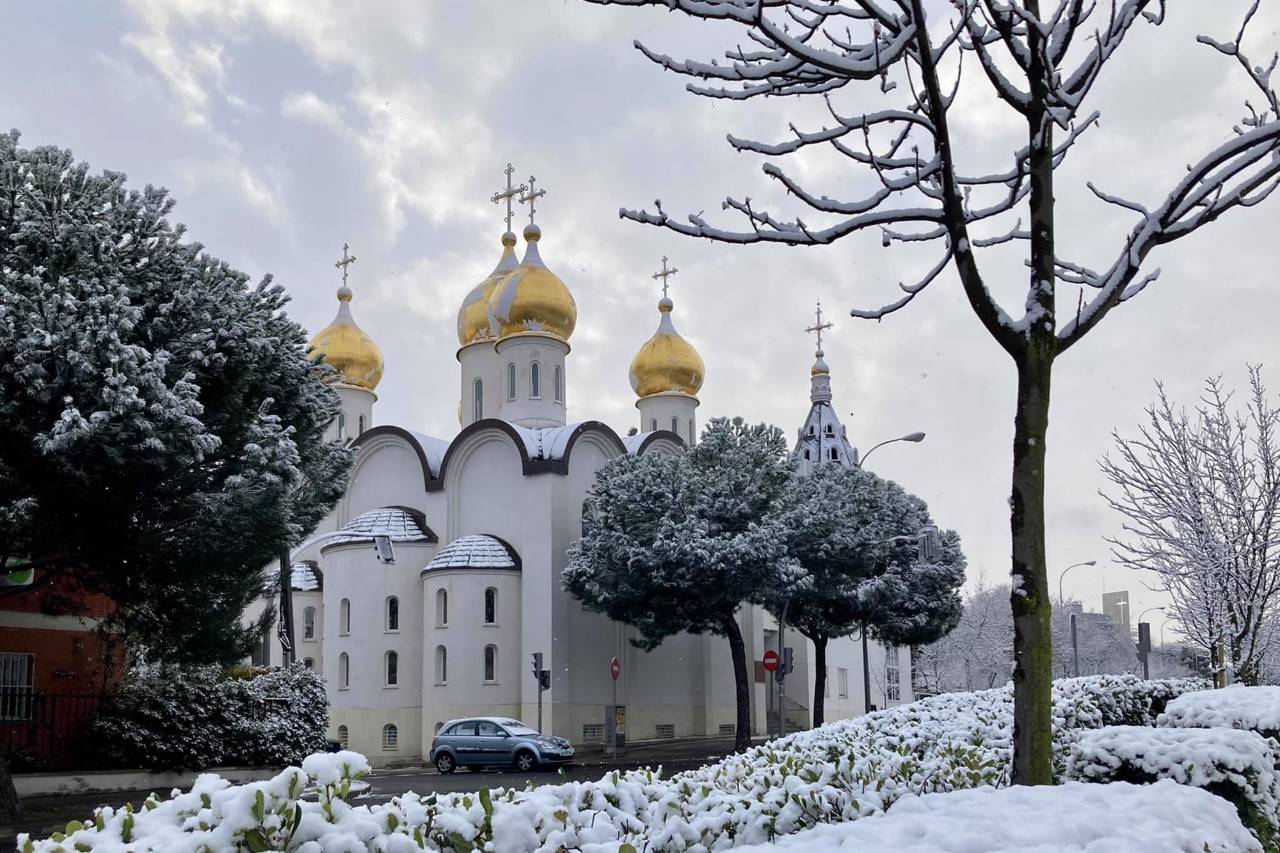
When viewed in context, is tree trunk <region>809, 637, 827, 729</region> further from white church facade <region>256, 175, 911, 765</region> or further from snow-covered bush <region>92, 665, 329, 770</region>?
snow-covered bush <region>92, 665, 329, 770</region>

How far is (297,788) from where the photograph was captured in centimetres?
398

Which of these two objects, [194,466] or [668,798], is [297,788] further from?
[194,466]

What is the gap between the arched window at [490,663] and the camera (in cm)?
3828

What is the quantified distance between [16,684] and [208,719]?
3.31 metres

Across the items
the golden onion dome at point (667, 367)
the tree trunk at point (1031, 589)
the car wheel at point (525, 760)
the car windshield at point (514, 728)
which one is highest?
the golden onion dome at point (667, 367)

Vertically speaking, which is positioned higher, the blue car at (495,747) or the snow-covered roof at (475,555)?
the snow-covered roof at (475,555)

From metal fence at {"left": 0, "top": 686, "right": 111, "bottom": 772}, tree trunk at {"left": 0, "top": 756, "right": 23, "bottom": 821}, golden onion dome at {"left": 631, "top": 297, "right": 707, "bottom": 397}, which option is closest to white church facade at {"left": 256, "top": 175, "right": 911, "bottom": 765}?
golden onion dome at {"left": 631, "top": 297, "right": 707, "bottom": 397}

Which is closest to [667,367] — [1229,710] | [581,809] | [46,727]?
[46,727]

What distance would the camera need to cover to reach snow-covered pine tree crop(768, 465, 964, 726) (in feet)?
114

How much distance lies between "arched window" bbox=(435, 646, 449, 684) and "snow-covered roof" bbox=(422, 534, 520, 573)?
8.20 ft

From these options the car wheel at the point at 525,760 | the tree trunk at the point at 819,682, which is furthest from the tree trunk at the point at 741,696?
the car wheel at the point at 525,760

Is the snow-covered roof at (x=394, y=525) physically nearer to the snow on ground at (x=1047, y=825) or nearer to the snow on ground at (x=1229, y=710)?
the snow on ground at (x=1229, y=710)

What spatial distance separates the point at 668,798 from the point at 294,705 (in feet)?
66.3

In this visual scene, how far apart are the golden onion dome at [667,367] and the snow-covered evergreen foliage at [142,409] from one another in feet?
110
